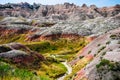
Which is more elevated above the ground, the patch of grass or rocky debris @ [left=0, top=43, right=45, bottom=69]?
rocky debris @ [left=0, top=43, right=45, bottom=69]

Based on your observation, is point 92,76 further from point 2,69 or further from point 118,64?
point 2,69

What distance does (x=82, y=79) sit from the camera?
67.4 m

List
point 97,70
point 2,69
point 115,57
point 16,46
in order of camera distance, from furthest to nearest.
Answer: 1. point 16,46
2. point 115,57
3. point 97,70
4. point 2,69

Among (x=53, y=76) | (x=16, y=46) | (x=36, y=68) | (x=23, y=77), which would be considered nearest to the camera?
(x=23, y=77)

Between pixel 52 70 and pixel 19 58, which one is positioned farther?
pixel 52 70

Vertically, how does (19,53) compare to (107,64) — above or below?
below

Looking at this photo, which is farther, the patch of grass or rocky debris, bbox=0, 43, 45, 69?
rocky debris, bbox=0, 43, 45, 69

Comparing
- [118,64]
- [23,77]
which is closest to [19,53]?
[118,64]

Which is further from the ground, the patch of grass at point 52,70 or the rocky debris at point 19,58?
the rocky debris at point 19,58

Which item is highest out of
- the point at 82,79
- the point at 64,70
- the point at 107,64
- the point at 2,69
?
the point at 2,69

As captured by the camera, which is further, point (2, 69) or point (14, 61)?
point (14, 61)

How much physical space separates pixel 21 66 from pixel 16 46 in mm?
31524

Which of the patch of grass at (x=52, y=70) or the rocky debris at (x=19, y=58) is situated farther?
the rocky debris at (x=19, y=58)

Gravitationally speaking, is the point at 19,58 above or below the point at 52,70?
above
